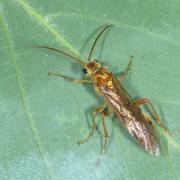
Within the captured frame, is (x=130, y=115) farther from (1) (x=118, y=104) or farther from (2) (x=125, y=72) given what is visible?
(2) (x=125, y=72)

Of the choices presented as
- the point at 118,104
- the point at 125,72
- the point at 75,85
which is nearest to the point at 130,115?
the point at 118,104

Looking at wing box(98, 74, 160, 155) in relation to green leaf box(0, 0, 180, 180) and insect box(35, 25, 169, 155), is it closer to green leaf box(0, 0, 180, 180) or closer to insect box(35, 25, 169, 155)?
insect box(35, 25, 169, 155)

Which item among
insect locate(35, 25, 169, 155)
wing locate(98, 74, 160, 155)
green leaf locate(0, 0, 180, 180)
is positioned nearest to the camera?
green leaf locate(0, 0, 180, 180)

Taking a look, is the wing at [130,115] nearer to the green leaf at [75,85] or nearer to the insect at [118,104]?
the insect at [118,104]

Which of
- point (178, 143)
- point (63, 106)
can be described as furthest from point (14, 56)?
point (178, 143)

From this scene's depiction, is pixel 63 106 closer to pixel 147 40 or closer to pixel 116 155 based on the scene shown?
pixel 116 155

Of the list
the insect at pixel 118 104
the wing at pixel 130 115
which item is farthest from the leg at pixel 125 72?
the wing at pixel 130 115

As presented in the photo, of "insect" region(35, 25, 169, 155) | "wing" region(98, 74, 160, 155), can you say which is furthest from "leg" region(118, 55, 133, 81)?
"wing" region(98, 74, 160, 155)
